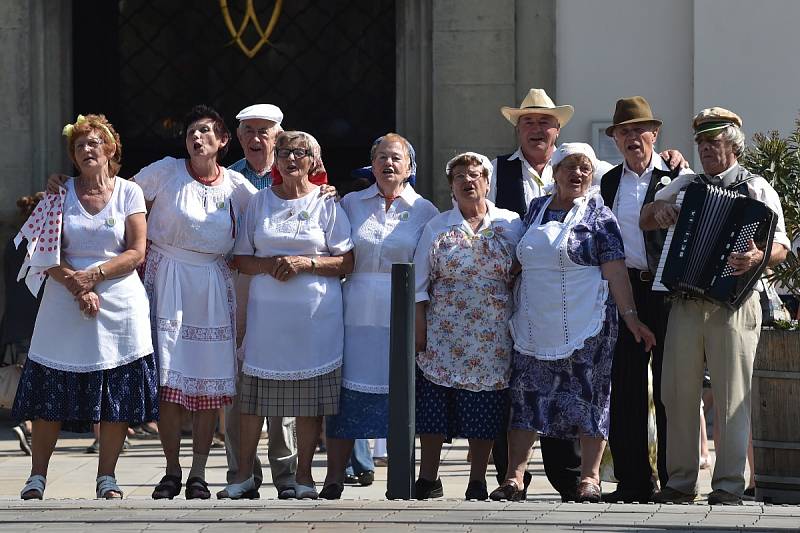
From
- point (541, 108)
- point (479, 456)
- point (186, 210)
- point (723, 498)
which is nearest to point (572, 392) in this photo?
point (479, 456)

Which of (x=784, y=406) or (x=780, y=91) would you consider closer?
(x=784, y=406)

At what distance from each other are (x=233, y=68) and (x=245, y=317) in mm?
5004

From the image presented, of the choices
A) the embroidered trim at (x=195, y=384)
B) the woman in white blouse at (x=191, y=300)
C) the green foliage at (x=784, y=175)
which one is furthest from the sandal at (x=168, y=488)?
the green foliage at (x=784, y=175)

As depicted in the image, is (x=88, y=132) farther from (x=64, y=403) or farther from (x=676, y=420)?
(x=676, y=420)

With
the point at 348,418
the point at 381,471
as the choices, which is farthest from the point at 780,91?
the point at 348,418

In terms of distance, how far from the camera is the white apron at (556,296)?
8930mm

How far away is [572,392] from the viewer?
8.96 metres

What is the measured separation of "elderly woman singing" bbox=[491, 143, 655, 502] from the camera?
8.94 meters

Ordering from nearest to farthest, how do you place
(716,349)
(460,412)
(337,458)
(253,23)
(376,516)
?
(376,516)
(716,349)
(460,412)
(337,458)
(253,23)

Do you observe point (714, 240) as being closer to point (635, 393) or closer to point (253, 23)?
point (635, 393)

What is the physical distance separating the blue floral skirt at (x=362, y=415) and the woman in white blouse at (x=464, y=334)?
22 centimetres

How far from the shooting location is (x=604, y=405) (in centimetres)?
898

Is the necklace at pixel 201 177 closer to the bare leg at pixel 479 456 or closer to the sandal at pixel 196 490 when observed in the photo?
the sandal at pixel 196 490

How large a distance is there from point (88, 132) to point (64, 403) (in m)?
1.33
